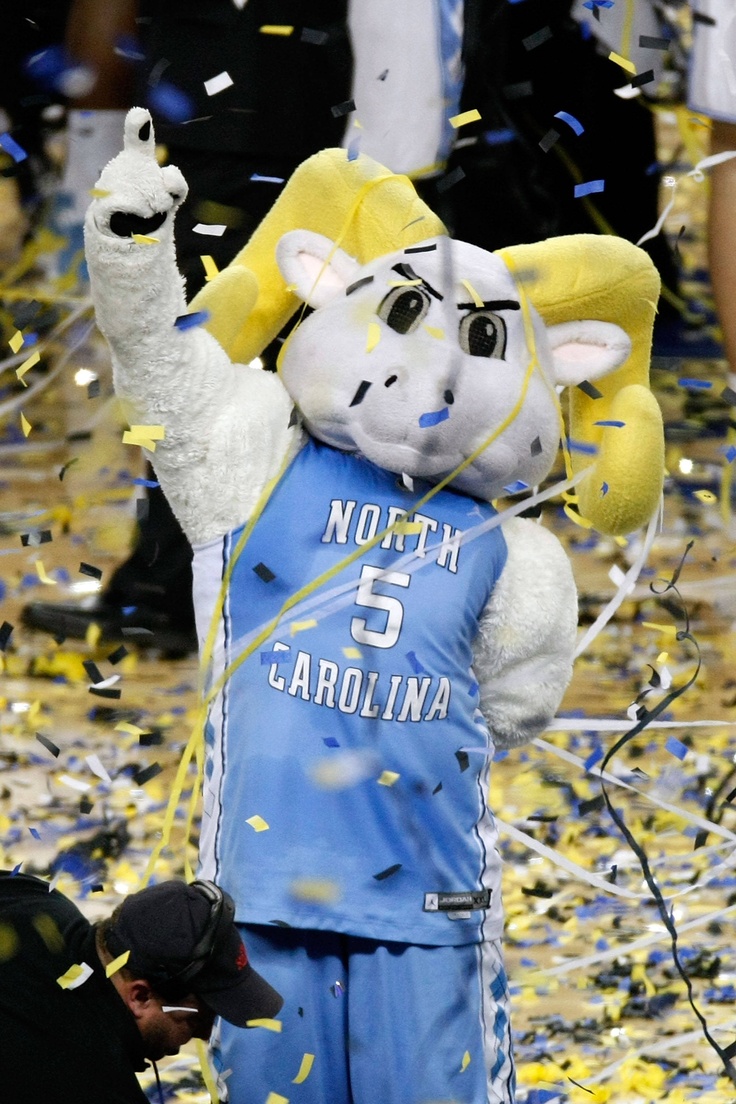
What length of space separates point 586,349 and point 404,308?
8.7 inches

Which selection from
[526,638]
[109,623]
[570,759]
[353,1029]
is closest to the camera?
[353,1029]

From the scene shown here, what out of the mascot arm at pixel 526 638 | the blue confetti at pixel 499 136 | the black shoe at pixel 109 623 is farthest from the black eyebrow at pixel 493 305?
the blue confetti at pixel 499 136

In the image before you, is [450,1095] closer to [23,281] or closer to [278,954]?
[278,954]

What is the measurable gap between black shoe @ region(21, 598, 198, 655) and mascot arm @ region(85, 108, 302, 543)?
1.57 meters

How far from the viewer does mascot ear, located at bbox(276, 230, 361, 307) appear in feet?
6.06

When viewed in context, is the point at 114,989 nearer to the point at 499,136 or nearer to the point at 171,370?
the point at 171,370

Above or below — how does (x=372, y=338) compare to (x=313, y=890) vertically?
above

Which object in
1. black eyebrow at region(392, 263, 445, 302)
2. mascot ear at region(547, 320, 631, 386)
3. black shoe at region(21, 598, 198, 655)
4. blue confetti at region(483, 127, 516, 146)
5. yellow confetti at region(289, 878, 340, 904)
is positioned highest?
black eyebrow at region(392, 263, 445, 302)

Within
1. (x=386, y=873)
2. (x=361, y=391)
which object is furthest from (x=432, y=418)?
(x=386, y=873)

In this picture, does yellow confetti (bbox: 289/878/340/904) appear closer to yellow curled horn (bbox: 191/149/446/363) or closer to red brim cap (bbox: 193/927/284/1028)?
red brim cap (bbox: 193/927/284/1028)

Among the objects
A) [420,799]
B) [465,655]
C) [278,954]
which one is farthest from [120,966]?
[465,655]

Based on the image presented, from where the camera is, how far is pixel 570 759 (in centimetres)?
209

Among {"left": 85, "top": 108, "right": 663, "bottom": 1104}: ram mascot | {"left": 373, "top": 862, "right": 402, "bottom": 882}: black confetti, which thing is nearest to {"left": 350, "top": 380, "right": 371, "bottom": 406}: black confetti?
{"left": 85, "top": 108, "right": 663, "bottom": 1104}: ram mascot

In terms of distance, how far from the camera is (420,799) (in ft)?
5.60
